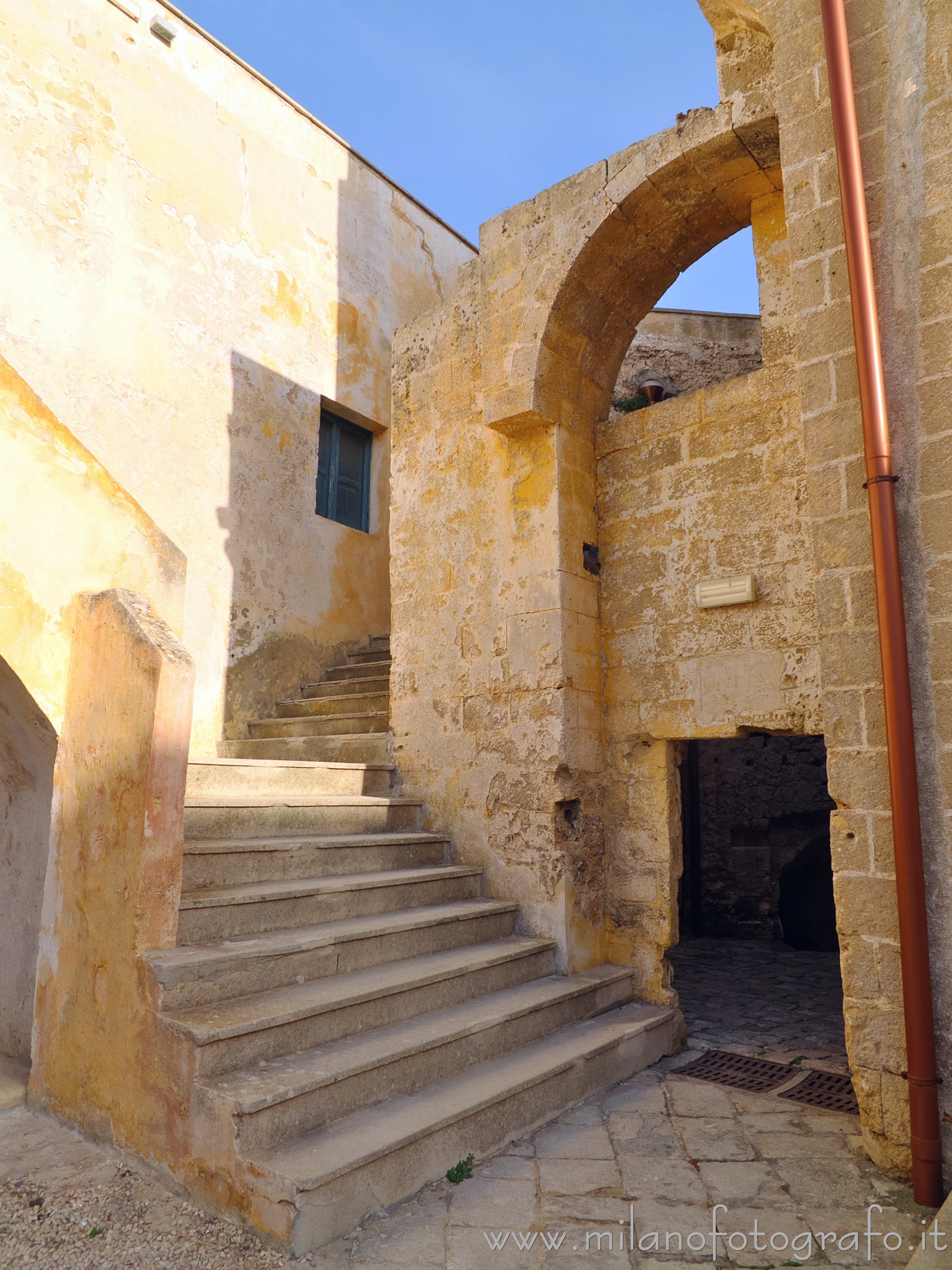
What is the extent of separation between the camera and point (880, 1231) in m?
2.47

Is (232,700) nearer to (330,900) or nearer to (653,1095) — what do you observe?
(330,900)

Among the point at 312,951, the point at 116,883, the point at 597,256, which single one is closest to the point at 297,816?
the point at 312,951

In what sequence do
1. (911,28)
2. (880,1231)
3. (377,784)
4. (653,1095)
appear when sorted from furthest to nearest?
(377,784) < (653,1095) < (911,28) < (880,1231)

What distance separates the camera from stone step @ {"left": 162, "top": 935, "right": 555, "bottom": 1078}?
8.80 feet

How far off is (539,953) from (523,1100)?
982 millimetres

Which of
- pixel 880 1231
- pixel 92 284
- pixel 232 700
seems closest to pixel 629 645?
pixel 880 1231

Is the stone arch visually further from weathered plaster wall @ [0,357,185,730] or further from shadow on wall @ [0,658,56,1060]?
shadow on wall @ [0,658,56,1060]

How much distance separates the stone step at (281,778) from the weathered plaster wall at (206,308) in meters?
1.68

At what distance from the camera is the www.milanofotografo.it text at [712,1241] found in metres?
2.40

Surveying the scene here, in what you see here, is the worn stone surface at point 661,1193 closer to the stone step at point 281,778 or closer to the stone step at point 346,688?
the stone step at point 281,778

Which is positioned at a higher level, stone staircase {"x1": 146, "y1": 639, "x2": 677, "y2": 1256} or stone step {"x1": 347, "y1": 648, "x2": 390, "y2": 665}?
stone step {"x1": 347, "y1": 648, "x2": 390, "y2": 665}

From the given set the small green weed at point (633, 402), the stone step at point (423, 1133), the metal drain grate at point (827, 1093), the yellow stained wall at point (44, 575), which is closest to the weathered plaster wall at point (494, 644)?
the stone step at point (423, 1133)

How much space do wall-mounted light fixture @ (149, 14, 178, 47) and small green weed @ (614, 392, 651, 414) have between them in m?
4.51

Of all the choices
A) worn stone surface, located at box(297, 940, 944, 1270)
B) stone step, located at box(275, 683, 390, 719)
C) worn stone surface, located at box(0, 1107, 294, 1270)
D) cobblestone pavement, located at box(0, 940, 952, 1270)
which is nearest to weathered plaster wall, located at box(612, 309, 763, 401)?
stone step, located at box(275, 683, 390, 719)
